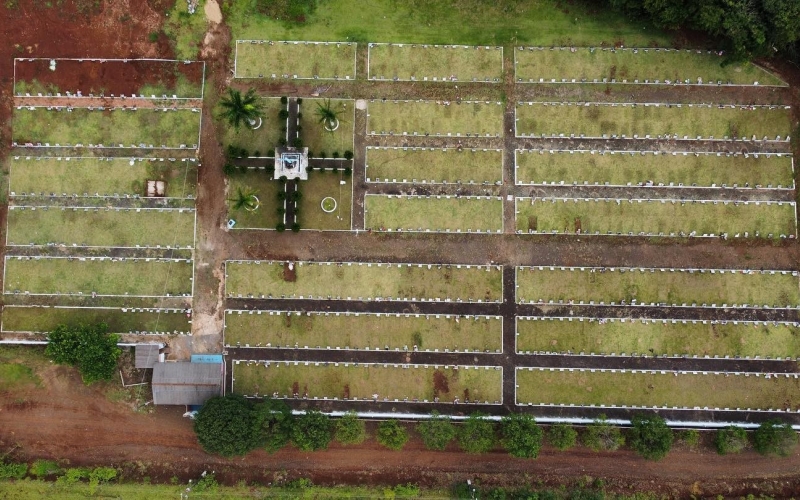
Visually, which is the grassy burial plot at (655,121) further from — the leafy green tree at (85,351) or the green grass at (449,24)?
the leafy green tree at (85,351)

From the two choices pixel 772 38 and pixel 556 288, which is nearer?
pixel 772 38

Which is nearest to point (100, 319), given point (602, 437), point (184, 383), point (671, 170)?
point (184, 383)

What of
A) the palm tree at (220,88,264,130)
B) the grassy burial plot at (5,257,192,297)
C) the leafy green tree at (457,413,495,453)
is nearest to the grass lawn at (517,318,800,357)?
the leafy green tree at (457,413,495,453)

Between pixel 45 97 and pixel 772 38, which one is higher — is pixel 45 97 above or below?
below

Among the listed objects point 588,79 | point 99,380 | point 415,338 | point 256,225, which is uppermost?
point 588,79

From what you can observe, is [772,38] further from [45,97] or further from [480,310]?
[45,97]

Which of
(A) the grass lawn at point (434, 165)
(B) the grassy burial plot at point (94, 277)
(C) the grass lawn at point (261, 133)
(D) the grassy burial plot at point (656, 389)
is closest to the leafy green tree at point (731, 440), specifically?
(D) the grassy burial plot at point (656, 389)

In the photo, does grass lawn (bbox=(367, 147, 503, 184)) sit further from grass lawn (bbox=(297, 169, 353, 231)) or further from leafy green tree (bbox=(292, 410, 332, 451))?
leafy green tree (bbox=(292, 410, 332, 451))

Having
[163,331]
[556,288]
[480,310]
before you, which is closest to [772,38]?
[556,288]
